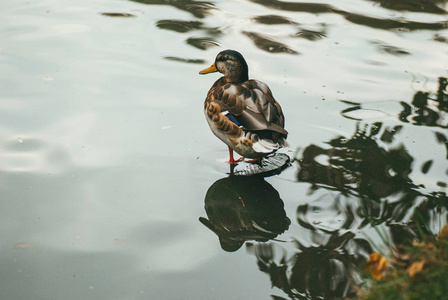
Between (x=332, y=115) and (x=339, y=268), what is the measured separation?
6.92 ft

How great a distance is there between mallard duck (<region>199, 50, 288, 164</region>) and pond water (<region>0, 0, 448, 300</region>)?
30cm

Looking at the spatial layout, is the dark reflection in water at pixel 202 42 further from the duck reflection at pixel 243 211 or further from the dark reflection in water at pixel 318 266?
the dark reflection in water at pixel 318 266

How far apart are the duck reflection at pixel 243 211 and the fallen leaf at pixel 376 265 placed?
46.9 inches

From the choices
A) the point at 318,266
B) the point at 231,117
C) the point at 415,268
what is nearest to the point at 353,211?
the point at 318,266

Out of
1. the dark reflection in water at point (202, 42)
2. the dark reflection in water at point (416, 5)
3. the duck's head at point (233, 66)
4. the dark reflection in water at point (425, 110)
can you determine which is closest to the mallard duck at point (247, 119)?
the duck's head at point (233, 66)

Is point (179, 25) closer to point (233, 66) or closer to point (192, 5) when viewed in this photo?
point (192, 5)

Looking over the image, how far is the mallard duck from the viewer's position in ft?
14.3

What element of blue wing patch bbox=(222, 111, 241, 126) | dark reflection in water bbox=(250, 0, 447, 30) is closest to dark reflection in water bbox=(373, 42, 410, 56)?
dark reflection in water bbox=(250, 0, 447, 30)

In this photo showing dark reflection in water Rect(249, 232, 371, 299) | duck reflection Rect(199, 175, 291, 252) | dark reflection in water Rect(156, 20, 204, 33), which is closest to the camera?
dark reflection in water Rect(249, 232, 371, 299)

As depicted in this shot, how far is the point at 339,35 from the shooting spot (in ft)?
23.0

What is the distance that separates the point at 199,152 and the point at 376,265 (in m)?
2.33

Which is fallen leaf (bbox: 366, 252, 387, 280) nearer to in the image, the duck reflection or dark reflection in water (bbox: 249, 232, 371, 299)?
dark reflection in water (bbox: 249, 232, 371, 299)

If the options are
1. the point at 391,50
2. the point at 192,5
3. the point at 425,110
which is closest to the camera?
the point at 425,110

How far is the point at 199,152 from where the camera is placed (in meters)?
4.85
